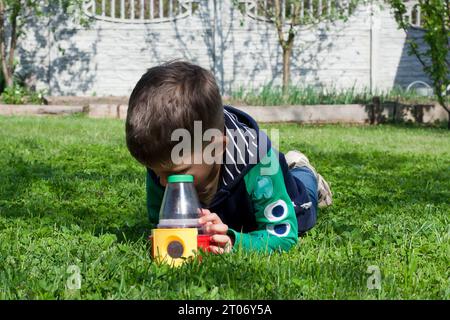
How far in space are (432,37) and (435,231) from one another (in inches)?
304

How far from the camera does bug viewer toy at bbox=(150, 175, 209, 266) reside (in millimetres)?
2789

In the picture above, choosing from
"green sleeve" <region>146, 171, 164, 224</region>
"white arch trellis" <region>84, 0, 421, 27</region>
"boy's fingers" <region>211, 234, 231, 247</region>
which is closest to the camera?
"boy's fingers" <region>211, 234, 231, 247</region>

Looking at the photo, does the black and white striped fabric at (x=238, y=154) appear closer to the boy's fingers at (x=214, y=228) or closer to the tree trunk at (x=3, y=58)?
the boy's fingers at (x=214, y=228)

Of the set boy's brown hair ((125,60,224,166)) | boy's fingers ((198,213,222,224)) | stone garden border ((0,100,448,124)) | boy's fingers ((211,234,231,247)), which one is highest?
boy's brown hair ((125,60,224,166))

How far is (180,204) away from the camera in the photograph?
2.81 m

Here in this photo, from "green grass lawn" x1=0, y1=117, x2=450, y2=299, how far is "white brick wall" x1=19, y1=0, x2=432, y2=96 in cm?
691

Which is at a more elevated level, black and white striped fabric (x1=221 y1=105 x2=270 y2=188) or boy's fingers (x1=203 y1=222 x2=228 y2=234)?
black and white striped fabric (x1=221 y1=105 x2=270 y2=188)

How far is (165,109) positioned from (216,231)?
1.70ft

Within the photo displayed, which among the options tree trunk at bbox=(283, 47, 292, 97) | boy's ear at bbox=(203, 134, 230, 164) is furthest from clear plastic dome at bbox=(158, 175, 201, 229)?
tree trunk at bbox=(283, 47, 292, 97)

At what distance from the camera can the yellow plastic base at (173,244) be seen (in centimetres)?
280

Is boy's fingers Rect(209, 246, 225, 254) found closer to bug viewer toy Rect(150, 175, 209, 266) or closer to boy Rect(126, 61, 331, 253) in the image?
boy Rect(126, 61, 331, 253)

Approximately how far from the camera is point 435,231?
11.6 ft
